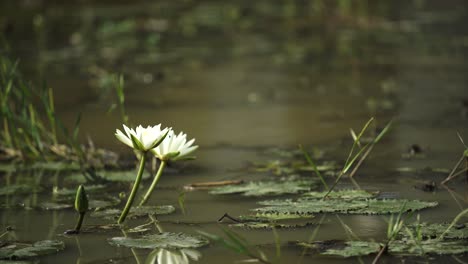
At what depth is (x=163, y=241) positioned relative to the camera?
2.46 meters

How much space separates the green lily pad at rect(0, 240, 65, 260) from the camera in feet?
7.90

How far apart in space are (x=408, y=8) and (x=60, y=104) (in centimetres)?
526

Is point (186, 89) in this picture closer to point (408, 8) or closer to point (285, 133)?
point (285, 133)

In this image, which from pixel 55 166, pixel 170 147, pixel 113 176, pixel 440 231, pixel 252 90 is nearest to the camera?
pixel 440 231

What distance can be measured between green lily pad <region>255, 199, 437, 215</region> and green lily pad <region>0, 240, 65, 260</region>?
0.61 metres

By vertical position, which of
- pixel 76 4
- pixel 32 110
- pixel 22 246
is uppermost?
pixel 76 4

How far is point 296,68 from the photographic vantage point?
639 cm

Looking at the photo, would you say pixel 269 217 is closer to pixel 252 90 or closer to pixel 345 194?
pixel 345 194

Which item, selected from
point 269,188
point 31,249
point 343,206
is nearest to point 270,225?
point 343,206

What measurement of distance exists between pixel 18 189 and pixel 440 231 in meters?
1.47

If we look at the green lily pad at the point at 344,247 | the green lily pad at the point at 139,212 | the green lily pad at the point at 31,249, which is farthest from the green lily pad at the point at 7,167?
the green lily pad at the point at 344,247

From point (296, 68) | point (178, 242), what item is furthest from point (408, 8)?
point (178, 242)

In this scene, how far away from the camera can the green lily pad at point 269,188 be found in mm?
3055

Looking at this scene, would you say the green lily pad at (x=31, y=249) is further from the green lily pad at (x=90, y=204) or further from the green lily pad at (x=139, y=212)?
the green lily pad at (x=90, y=204)
